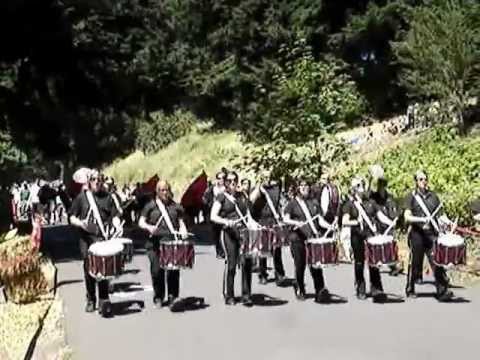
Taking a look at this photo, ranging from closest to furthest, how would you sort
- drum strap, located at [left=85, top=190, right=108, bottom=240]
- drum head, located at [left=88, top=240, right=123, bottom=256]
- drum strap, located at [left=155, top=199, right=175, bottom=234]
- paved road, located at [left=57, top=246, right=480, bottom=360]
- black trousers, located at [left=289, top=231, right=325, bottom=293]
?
paved road, located at [left=57, top=246, right=480, bottom=360], drum head, located at [left=88, top=240, right=123, bottom=256], drum strap, located at [left=155, top=199, right=175, bottom=234], drum strap, located at [left=85, top=190, right=108, bottom=240], black trousers, located at [left=289, top=231, right=325, bottom=293]

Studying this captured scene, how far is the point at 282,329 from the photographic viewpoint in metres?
12.5

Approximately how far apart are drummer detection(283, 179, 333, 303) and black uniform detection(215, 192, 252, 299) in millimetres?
649

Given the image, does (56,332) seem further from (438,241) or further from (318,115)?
(318,115)

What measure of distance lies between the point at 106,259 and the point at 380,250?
367 centimetres

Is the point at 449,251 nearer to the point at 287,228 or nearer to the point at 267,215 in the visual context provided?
the point at 287,228

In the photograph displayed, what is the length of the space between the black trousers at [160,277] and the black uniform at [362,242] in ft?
8.49

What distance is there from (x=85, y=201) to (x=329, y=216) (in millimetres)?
3753

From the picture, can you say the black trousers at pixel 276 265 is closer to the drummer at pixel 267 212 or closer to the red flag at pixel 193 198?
the drummer at pixel 267 212

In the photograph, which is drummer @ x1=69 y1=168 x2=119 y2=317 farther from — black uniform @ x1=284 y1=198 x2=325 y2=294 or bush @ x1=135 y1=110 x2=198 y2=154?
bush @ x1=135 y1=110 x2=198 y2=154

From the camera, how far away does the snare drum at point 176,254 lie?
13.4m

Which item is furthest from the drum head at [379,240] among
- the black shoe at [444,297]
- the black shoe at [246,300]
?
the black shoe at [246,300]

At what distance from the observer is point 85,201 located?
13906 millimetres

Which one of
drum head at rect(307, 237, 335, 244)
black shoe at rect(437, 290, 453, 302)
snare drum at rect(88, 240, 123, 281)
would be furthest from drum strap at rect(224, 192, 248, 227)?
black shoe at rect(437, 290, 453, 302)

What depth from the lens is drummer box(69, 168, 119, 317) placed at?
13766 mm
